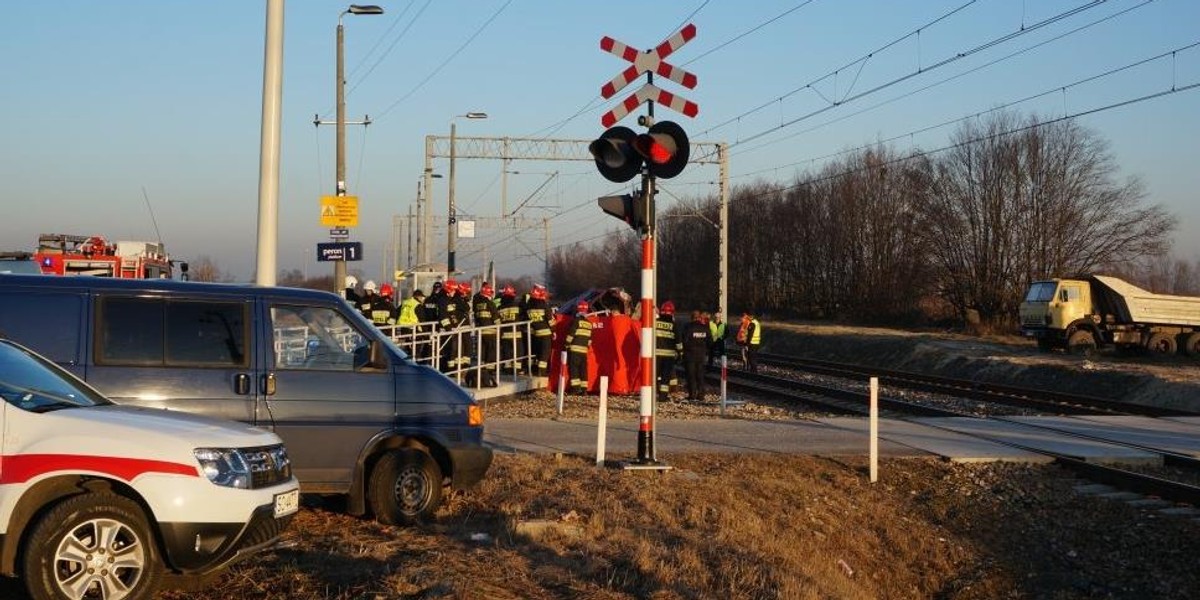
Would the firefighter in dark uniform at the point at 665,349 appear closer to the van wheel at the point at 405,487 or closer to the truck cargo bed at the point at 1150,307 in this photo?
the van wheel at the point at 405,487

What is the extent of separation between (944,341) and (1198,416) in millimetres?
26271

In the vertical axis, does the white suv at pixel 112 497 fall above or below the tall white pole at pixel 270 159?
below

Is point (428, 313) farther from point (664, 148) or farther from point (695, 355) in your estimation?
point (664, 148)

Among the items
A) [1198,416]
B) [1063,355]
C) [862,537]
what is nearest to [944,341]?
[1063,355]

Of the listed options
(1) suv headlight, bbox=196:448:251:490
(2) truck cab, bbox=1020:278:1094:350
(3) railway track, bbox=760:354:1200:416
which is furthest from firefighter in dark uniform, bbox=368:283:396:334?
(2) truck cab, bbox=1020:278:1094:350

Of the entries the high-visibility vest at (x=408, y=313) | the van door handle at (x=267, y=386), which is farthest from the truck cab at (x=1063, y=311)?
the van door handle at (x=267, y=386)

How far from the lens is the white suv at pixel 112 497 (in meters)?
5.93

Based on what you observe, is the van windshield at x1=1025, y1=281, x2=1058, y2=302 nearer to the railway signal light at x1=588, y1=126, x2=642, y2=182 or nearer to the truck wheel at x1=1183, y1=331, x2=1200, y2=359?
the truck wheel at x1=1183, y1=331, x2=1200, y2=359

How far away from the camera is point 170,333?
8320 mm

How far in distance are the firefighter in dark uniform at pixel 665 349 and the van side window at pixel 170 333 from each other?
40.1 ft

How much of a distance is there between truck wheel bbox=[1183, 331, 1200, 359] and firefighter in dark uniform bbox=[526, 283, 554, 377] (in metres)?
25.4

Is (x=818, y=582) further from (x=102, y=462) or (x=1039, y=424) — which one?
(x=1039, y=424)

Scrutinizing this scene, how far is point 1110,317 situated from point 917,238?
80.9 feet

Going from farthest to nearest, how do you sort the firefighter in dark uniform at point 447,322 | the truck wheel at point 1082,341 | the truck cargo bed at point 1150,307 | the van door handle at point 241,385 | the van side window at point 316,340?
the truck wheel at point 1082,341 → the truck cargo bed at point 1150,307 → the firefighter in dark uniform at point 447,322 → the van side window at point 316,340 → the van door handle at point 241,385
